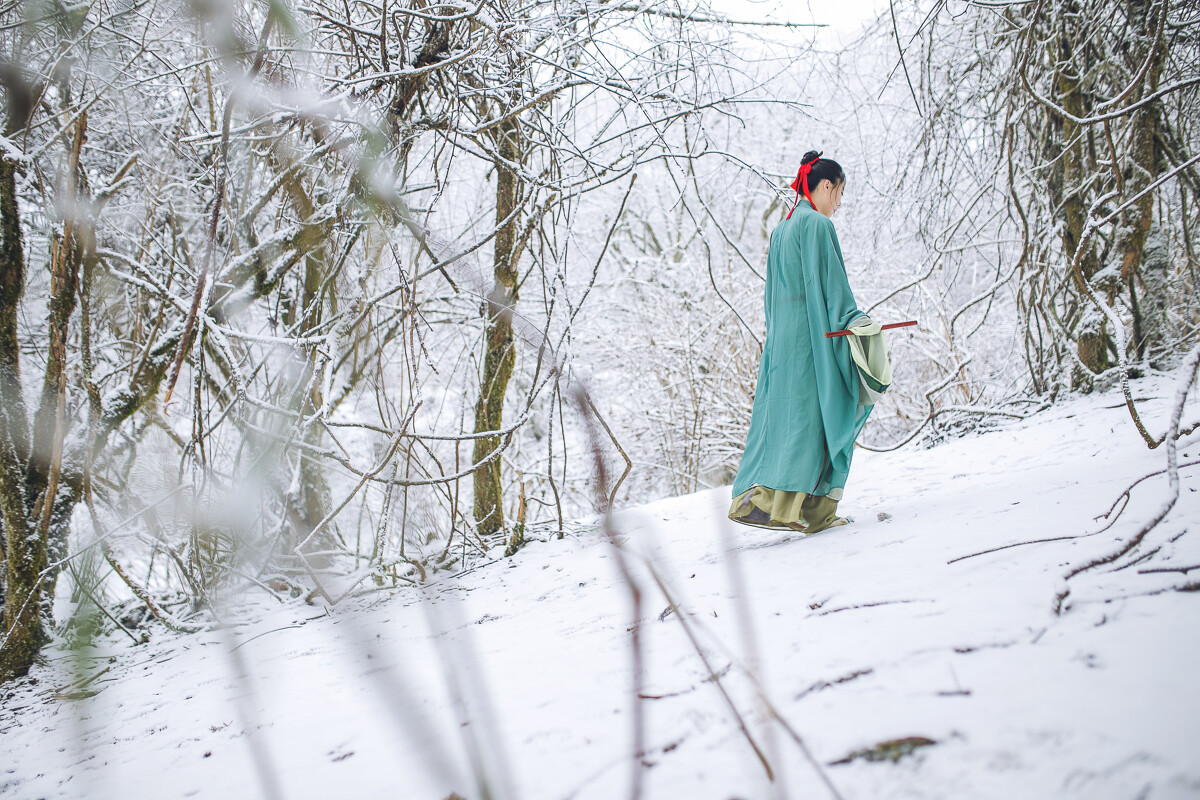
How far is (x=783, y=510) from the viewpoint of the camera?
7.82ft

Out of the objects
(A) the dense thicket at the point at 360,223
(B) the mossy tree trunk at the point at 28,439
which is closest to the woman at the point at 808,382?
(A) the dense thicket at the point at 360,223

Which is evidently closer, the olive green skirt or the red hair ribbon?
the olive green skirt

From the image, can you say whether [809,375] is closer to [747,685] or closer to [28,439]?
[747,685]

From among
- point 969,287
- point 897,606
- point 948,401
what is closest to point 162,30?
point 897,606

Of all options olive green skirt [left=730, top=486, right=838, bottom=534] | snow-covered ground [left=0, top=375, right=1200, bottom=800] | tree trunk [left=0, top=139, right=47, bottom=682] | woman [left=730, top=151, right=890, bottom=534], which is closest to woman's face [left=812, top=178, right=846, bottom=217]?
woman [left=730, top=151, right=890, bottom=534]

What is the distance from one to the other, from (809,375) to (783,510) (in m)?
0.53

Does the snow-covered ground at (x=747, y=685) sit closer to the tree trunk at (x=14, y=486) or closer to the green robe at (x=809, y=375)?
the tree trunk at (x=14, y=486)

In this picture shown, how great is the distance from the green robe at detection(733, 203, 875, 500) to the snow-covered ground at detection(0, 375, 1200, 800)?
263 mm

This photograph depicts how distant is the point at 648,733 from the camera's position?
42.0 inches

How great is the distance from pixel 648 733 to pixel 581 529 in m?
2.50

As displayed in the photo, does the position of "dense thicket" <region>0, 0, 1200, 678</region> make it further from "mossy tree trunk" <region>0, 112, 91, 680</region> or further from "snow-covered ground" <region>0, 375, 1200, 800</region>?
"snow-covered ground" <region>0, 375, 1200, 800</region>

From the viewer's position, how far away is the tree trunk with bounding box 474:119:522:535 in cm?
330

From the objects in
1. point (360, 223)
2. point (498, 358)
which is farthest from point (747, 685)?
point (498, 358)

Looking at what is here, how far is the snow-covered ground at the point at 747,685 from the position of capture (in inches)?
29.3
